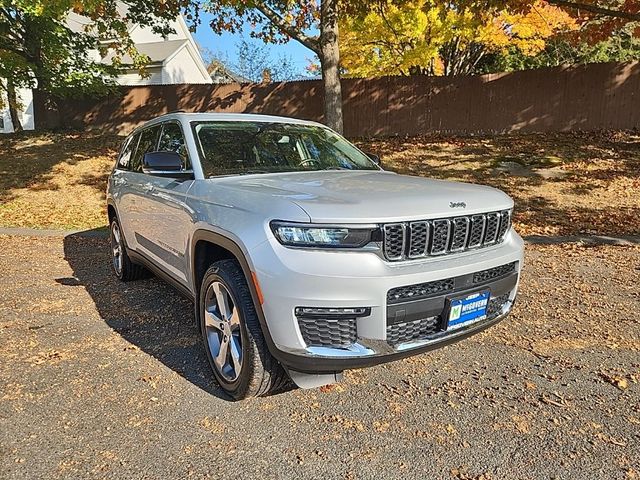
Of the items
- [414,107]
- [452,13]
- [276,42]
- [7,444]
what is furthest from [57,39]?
[7,444]

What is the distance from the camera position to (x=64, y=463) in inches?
92.4

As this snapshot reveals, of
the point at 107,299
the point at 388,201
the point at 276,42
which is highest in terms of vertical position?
the point at 276,42

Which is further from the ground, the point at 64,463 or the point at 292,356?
the point at 292,356

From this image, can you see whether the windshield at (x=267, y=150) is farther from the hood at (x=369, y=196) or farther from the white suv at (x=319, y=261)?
the hood at (x=369, y=196)

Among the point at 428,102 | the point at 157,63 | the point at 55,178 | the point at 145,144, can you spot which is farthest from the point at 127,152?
the point at 157,63

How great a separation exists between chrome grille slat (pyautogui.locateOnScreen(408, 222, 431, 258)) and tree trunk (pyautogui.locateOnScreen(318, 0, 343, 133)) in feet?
33.9

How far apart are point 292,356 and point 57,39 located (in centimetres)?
1807

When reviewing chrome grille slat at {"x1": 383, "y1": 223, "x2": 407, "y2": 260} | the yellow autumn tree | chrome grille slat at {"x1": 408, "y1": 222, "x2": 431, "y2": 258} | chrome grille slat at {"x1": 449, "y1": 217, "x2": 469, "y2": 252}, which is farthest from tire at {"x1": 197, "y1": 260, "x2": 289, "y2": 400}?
the yellow autumn tree

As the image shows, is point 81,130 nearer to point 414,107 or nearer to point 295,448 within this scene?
point 414,107

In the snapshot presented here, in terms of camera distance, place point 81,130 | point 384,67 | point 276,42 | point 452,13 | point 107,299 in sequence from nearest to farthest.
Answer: point 107,299, point 276,42, point 452,13, point 81,130, point 384,67

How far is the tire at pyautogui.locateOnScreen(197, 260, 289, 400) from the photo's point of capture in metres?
2.64

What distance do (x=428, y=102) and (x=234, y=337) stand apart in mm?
15034

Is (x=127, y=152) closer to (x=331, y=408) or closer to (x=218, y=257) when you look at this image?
(x=218, y=257)

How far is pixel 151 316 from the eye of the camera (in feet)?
14.1
